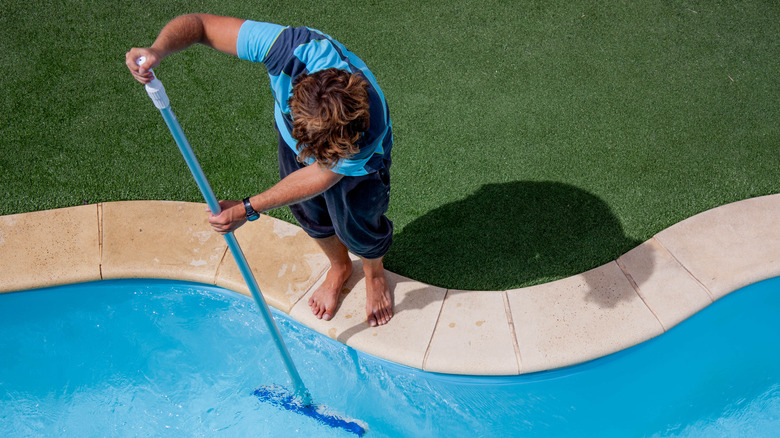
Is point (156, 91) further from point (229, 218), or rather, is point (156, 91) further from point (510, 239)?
point (510, 239)

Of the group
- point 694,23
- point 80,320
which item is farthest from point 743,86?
point 80,320

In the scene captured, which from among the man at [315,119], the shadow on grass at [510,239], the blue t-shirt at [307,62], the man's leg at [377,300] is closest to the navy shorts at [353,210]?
the man at [315,119]

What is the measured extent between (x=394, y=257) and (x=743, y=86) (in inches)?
121

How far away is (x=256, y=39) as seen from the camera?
6.91ft

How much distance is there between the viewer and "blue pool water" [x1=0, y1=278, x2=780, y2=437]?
3.10 meters

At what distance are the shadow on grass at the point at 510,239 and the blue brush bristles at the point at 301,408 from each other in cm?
93

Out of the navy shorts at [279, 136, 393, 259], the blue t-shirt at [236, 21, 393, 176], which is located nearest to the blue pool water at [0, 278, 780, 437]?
the navy shorts at [279, 136, 393, 259]

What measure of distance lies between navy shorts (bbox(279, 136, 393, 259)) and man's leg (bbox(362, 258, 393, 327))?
29 cm

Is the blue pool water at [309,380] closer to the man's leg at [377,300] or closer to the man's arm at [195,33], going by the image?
the man's leg at [377,300]

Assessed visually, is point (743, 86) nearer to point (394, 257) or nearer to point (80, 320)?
point (394, 257)

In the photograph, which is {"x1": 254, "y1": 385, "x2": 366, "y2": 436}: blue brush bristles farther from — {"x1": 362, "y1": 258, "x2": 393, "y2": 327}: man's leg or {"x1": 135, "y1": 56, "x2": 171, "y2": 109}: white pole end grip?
{"x1": 135, "y1": 56, "x2": 171, "y2": 109}: white pole end grip

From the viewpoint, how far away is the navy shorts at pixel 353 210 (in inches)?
91.4

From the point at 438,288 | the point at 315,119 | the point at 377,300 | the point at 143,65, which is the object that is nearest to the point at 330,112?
the point at 315,119

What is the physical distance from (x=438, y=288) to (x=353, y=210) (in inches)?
44.3
